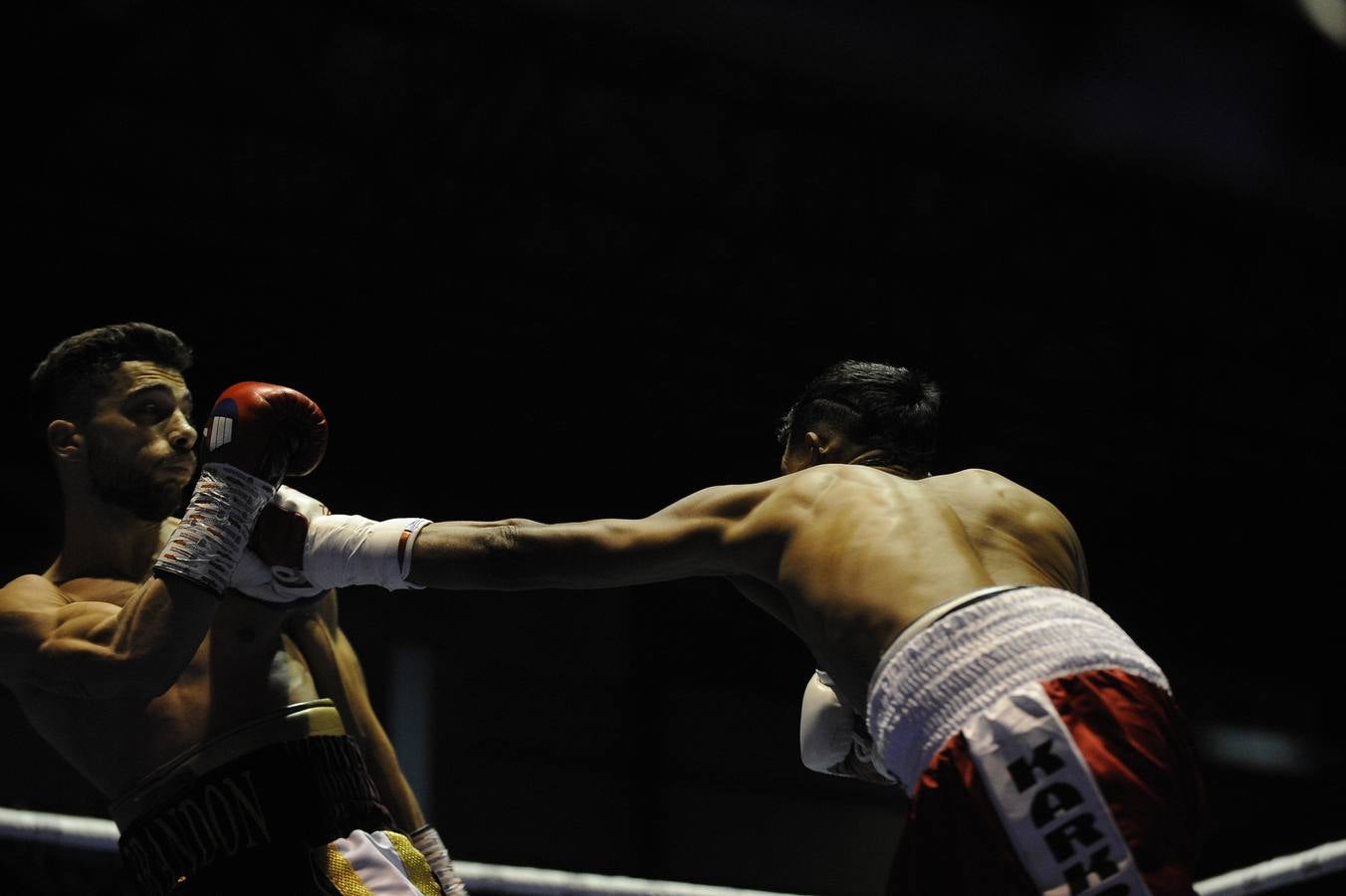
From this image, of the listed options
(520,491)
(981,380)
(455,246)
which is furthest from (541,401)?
(981,380)

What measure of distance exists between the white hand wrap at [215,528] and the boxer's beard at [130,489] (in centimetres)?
45

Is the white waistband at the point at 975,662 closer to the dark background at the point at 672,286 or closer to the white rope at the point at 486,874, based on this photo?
the white rope at the point at 486,874

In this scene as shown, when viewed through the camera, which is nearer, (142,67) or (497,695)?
(142,67)

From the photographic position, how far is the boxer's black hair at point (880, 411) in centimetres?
262

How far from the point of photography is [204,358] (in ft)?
24.6

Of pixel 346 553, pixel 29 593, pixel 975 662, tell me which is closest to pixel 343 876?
pixel 346 553

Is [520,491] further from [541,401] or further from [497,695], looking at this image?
[497,695]

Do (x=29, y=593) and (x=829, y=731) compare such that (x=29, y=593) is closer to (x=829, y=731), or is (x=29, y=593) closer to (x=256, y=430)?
(x=256, y=430)

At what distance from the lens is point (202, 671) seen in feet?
8.57

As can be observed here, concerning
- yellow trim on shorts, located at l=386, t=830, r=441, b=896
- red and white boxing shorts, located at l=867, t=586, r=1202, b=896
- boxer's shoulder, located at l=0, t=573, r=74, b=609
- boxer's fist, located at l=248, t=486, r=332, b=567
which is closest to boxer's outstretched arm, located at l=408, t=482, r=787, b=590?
boxer's fist, located at l=248, t=486, r=332, b=567

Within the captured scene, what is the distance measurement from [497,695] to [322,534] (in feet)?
22.5

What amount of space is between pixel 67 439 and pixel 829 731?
1674 millimetres

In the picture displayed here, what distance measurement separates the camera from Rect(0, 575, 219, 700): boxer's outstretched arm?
2377 mm

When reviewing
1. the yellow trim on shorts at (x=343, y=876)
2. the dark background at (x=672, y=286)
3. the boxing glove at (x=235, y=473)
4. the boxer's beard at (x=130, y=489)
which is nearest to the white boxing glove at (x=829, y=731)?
the yellow trim on shorts at (x=343, y=876)
